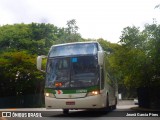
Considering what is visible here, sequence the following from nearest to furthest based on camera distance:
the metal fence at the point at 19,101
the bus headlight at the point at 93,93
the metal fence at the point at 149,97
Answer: the bus headlight at the point at 93,93 → the metal fence at the point at 149,97 → the metal fence at the point at 19,101

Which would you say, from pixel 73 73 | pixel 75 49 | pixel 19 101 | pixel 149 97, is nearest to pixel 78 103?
pixel 73 73

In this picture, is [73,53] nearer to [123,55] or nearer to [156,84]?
[156,84]

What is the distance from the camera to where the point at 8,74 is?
36250 millimetres

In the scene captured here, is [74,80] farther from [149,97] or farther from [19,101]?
[19,101]

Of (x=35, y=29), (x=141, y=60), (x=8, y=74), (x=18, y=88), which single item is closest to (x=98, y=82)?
(x=141, y=60)

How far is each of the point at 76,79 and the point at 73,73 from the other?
262mm

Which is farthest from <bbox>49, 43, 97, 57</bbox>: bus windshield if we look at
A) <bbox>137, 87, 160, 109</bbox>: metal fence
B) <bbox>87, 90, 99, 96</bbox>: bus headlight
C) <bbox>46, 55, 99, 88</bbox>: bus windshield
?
<bbox>137, 87, 160, 109</bbox>: metal fence

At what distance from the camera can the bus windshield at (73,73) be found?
12.0 m

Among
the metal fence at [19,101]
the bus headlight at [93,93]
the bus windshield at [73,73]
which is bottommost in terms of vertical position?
the metal fence at [19,101]

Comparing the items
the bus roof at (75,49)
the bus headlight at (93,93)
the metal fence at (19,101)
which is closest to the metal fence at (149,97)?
the bus roof at (75,49)

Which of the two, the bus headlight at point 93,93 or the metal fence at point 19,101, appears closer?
the bus headlight at point 93,93

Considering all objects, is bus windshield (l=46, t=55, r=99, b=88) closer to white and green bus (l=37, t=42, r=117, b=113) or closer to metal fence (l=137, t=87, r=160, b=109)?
white and green bus (l=37, t=42, r=117, b=113)

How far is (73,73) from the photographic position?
12172 millimetres

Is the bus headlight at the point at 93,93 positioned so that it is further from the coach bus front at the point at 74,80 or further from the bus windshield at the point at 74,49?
the bus windshield at the point at 74,49
